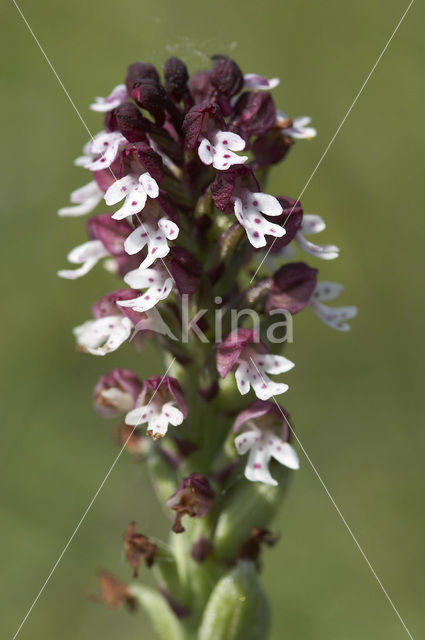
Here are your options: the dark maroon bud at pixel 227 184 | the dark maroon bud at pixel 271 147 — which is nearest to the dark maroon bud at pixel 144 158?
the dark maroon bud at pixel 227 184

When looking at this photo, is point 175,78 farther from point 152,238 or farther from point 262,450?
point 262,450

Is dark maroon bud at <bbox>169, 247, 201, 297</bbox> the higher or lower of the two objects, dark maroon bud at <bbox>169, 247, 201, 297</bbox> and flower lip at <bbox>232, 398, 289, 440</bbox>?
the higher

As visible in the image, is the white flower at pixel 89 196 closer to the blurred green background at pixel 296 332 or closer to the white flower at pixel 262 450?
the blurred green background at pixel 296 332

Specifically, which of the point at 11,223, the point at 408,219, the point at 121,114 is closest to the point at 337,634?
the point at 121,114

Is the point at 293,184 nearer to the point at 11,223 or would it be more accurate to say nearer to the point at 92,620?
the point at 11,223

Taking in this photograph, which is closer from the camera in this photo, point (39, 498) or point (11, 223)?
point (39, 498)

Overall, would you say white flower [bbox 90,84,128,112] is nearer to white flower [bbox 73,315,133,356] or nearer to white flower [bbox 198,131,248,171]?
white flower [bbox 198,131,248,171]

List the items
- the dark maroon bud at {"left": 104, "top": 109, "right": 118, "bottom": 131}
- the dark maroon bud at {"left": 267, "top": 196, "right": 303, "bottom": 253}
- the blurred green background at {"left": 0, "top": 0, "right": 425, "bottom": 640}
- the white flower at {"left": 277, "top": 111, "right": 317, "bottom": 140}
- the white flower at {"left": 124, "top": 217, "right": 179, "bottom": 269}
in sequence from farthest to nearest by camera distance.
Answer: the blurred green background at {"left": 0, "top": 0, "right": 425, "bottom": 640} → the white flower at {"left": 277, "top": 111, "right": 317, "bottom": 140} → the dark maroon bud at {"left": 104, "top": 109, "right": 118, "bottom": 131} → the dark maroon bud at {"left": 267, "top": 196, "right": 303, "bottom": 253} → the white flower at {"left": 124, "top": 217, "right": 179, "bottom": 269}

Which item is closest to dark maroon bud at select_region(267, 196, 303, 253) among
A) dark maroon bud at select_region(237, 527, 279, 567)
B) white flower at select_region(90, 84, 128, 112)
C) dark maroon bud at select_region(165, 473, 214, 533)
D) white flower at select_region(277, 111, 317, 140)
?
white flower at select_region(277, 111, 317, 140)
